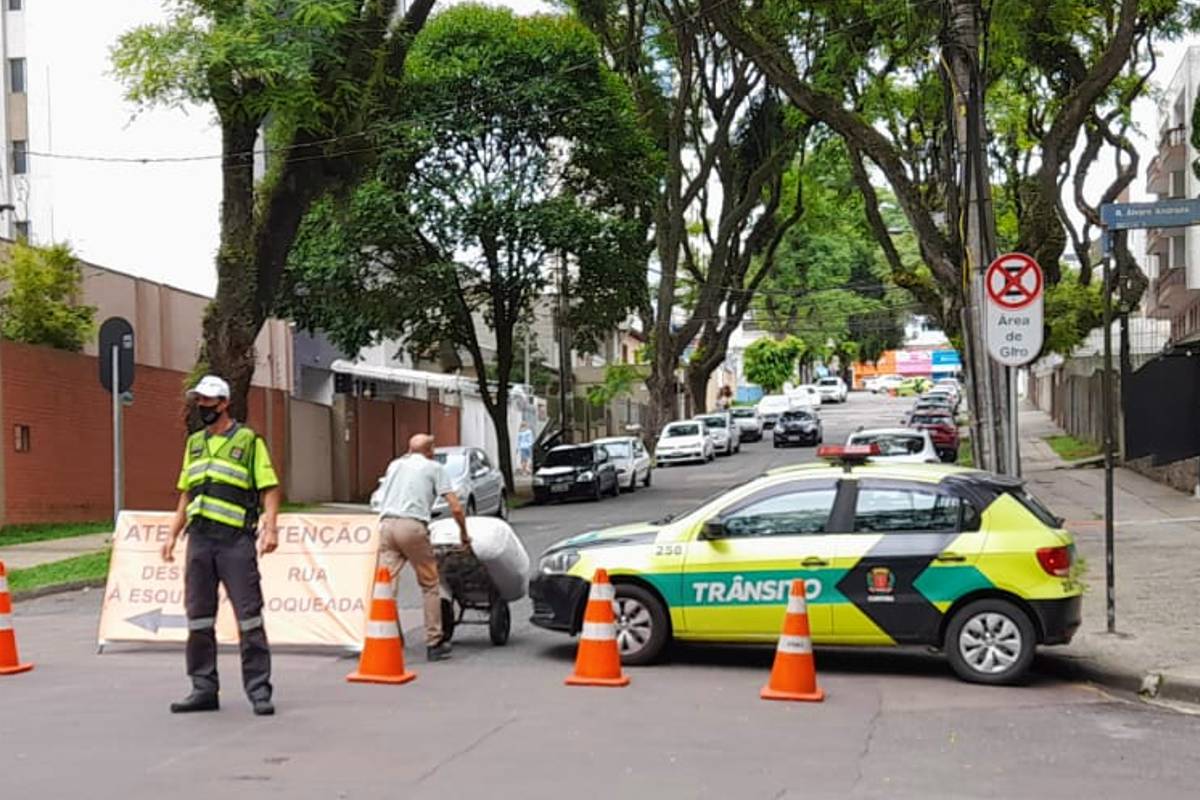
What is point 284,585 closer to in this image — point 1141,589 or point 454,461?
point 1141,589

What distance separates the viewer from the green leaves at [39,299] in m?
21.7

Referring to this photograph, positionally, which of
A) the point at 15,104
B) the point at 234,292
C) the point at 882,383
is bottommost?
the point at 234,292

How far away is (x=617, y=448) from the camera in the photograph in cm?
3344

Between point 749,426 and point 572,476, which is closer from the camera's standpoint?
point 572,476

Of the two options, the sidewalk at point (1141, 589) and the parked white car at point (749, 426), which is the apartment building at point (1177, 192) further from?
the parked white car at point (749, 426)

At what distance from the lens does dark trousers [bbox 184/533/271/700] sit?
25.7ft

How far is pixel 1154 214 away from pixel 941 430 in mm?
27362

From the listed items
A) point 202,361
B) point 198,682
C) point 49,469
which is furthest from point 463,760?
point 49,469

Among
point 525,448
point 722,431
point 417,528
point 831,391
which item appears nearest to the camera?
point 417,528

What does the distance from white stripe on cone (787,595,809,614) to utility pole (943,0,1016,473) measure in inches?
272

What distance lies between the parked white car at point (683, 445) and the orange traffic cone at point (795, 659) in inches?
1380

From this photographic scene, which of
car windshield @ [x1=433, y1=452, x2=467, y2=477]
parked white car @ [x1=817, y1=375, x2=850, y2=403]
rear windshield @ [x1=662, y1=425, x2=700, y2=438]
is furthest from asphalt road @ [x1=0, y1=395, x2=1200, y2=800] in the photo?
parked white car @ [x1=817, y1=375, x2=850, y2=403]

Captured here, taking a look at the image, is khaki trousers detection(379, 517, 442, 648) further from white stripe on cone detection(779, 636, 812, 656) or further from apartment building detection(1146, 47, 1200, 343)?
apartment building detection(1146, 47, 1200, 343)

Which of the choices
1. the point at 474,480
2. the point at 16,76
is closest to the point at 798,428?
the point at 474,480
